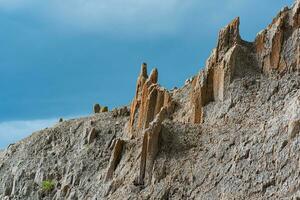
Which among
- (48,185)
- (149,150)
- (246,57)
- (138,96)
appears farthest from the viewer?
(138,96)

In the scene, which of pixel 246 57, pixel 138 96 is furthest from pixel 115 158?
pixel 138 96

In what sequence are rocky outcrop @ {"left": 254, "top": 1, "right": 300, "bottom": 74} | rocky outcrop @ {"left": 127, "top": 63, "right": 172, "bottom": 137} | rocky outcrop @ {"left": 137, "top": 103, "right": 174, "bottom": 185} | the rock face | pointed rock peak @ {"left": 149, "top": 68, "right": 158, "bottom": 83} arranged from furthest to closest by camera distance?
pointed rock peak @ {"left": 149, "top": 68, "right": 158, "bottom": 83} → rocky outcrop @ {"left": 127, "top": 63, "right": 172, "bottom": 137} → rocky outcrop @ {"left": 254, "top": 1, "right": 300, "bottom": 74} → rocky outcrop @ {"left": 137, "top": 103, "right": 174, "bottom": 185} → the rock face

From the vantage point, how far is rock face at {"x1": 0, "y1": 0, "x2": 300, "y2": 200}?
34625 millimetres

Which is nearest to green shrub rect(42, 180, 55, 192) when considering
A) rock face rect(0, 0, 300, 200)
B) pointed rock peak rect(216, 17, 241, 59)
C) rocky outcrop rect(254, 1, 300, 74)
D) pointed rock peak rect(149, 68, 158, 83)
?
rock face rect(0, 0, 300, 200)

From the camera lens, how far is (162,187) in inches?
1517

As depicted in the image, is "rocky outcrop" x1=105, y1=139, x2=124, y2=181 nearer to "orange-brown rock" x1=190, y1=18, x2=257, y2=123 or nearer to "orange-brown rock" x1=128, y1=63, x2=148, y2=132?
"orange-brown rock" x1=190, y1=18, x2=257, y2=123

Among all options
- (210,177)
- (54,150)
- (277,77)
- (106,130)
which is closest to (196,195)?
(210,177)

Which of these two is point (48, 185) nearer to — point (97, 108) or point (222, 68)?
point (97, 108)

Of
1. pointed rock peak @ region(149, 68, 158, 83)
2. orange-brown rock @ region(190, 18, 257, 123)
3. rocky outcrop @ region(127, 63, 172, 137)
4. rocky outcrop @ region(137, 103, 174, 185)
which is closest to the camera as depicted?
rocky outcrop @ region(137, 103, 174, 185)

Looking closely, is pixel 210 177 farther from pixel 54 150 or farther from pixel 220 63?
pixel 54 150

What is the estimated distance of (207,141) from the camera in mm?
40625

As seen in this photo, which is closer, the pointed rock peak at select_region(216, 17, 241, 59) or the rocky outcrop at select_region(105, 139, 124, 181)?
the rocky outcrop at select_region(105, 139, 124, 181)

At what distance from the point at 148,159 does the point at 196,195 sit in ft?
19.3

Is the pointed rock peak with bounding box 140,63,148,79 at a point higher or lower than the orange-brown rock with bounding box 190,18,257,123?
higher
